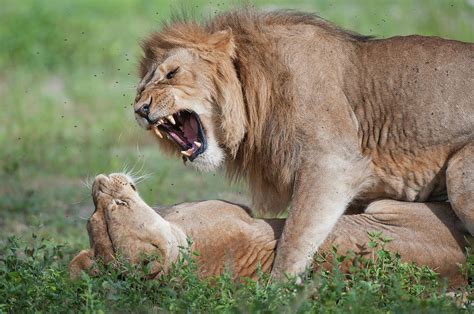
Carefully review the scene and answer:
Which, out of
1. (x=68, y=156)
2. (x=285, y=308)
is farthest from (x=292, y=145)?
(x=68, y=156)

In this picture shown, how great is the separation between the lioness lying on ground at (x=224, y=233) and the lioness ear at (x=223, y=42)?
0.84 metres

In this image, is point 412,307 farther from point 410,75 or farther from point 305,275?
point 410,75

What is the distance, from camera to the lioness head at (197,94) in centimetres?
574

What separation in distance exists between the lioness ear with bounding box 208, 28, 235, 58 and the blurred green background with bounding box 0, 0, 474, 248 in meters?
0.39

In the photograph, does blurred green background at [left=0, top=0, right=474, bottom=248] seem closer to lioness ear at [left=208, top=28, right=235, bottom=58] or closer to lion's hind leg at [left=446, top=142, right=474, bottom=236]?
lioness ear at [left=208, top=28, right=235, bottom=58]

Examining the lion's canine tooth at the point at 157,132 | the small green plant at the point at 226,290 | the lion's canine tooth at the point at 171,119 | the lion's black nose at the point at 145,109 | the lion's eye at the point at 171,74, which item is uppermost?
the lion's eye at the point at 171,74

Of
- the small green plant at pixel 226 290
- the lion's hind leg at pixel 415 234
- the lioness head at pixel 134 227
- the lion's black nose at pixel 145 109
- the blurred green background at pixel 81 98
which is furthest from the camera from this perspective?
the blurred green background at pixel 81 98

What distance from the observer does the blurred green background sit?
8234mm

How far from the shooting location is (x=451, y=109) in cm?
554

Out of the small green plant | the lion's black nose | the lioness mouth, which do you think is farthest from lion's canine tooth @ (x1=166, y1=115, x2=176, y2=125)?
the small green plant

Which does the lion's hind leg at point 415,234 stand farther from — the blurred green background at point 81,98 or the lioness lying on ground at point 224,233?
the blurred green background at point 81,98

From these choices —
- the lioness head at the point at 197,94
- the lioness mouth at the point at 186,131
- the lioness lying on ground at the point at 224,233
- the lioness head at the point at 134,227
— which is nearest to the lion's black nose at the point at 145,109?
the lioness head at the point at 197,94

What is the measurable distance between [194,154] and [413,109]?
115cm

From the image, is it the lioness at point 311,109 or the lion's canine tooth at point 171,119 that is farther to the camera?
the lion's canine tooth at point 171,119
